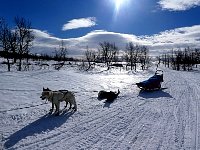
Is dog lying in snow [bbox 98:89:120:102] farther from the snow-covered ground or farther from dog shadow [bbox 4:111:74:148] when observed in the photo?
dog shadow [bbox 4:111:74:148]

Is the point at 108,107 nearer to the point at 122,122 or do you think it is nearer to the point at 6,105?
the point at 122,122

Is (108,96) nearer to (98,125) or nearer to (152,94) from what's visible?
(152,94)

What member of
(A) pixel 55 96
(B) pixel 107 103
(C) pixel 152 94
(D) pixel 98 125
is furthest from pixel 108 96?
(D) pixel 98 125

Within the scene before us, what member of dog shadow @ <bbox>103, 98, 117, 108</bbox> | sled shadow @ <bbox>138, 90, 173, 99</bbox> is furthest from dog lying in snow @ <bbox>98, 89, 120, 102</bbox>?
sled shadow @ <bbox>138, 90, 173, 99</bbox>

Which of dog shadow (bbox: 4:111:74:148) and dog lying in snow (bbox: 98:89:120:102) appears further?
dog lying in snow (bbox: 98:89:120:102)

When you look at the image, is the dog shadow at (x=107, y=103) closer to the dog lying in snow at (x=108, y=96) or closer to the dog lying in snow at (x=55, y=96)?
the dog lying in snow at (x=108, y=96)

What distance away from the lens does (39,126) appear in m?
8.86

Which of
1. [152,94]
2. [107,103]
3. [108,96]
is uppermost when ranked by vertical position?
[108,96]

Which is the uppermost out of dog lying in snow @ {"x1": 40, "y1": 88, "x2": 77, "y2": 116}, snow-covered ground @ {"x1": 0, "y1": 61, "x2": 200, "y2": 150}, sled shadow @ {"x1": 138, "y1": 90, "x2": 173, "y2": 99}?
dog lying in snow @ {"x1": 40, "y1": 88, "x2": 77, "y2": 116}

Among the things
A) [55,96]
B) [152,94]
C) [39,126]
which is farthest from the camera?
[152,94]

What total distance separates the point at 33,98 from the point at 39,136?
5917 millimetres

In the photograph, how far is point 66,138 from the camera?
305 inches

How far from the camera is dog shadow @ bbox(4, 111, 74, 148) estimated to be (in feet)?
24.3

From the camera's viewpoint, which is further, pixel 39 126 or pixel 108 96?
pixel 108 96
